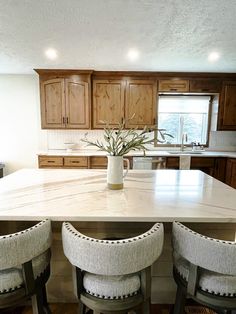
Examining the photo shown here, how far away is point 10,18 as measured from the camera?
2049 mm

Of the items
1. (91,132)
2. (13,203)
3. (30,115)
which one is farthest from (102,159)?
(13,203)

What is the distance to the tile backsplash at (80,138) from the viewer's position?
14.6ft

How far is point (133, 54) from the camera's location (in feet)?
9.93

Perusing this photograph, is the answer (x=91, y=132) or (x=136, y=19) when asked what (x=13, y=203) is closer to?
(x=136, y=19)

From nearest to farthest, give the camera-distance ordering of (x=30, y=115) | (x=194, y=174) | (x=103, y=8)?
1. (x=103, y=8)
2. (x=194, y=174)
3. (x=30, y=115)

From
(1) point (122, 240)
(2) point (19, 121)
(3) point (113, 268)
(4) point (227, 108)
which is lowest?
(3) point (113, 268)

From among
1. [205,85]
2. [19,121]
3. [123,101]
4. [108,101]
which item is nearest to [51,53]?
[108,101]

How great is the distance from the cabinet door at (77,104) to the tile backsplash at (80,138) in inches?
15.5

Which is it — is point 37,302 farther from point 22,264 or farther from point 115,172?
point 115,172

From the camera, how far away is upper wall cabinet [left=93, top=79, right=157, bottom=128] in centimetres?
403

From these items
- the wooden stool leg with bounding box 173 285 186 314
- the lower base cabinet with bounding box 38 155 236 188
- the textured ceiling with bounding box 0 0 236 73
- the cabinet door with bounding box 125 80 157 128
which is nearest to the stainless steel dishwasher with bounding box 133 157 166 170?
the lower base cabinet with bounding box 38 155 236 188

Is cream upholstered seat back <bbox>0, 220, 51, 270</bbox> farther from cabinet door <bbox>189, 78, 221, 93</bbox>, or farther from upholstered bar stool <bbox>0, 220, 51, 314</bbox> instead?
cabinet door <bbox>189, 78, 221, 93</bbox>

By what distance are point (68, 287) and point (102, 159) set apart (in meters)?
2.45

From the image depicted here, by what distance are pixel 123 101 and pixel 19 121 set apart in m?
2.10
